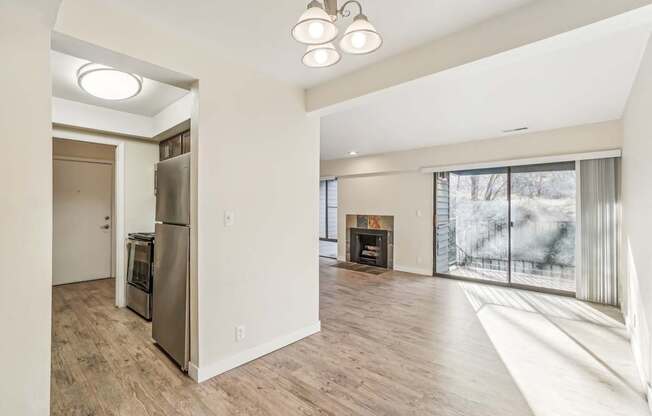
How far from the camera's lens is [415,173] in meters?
6.11

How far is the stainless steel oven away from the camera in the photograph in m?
3.47

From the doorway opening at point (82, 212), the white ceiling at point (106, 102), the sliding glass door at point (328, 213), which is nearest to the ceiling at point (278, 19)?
the white ceiling at point (106, 102)

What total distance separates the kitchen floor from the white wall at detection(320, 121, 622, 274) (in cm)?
231

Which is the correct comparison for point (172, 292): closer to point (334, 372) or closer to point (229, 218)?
point (229, 218)

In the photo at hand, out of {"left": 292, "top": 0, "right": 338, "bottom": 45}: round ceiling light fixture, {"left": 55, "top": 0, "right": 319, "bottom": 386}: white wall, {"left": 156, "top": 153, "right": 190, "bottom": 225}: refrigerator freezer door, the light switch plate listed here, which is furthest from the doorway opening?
{"left": 292, "top": 0, "right": 338, "bottom": 45}: round ceiling light fixture

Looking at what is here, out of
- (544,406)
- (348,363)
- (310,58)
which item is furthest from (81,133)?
(544,406)

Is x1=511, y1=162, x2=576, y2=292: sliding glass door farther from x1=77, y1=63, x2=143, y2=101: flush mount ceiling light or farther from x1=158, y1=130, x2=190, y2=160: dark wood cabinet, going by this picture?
x1=77, y1=63, x2=143, y2=101: flush mount ceiling light

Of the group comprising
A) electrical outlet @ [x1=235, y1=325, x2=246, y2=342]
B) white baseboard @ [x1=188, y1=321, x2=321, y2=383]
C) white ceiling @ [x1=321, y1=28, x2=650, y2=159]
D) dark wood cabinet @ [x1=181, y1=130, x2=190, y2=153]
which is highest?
white ceiling @ [x1=321, y1=28, x2=650, y2=159]

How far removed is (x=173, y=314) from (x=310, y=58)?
7.46ft

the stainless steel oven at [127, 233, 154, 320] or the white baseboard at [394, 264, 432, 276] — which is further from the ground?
the stainless steel oven at [127, 233, 154, 320]

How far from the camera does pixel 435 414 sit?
1.93 metres

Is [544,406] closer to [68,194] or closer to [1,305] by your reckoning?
[1,305]

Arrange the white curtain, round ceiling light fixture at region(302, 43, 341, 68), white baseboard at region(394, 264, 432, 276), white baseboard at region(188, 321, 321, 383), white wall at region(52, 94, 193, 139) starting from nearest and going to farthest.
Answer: round ceiling light fixture at region(302, 43, 341, 68) < white baseboard at region(188, 321, 321, 383) < white wall at region(52, 94, 193, 139) < the white curtain < white baseboard at region(394, 264, 432, 276)

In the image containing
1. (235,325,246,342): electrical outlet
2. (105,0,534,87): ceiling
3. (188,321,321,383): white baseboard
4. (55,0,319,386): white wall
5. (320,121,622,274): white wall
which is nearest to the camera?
(105,0,534,87): ceiling
